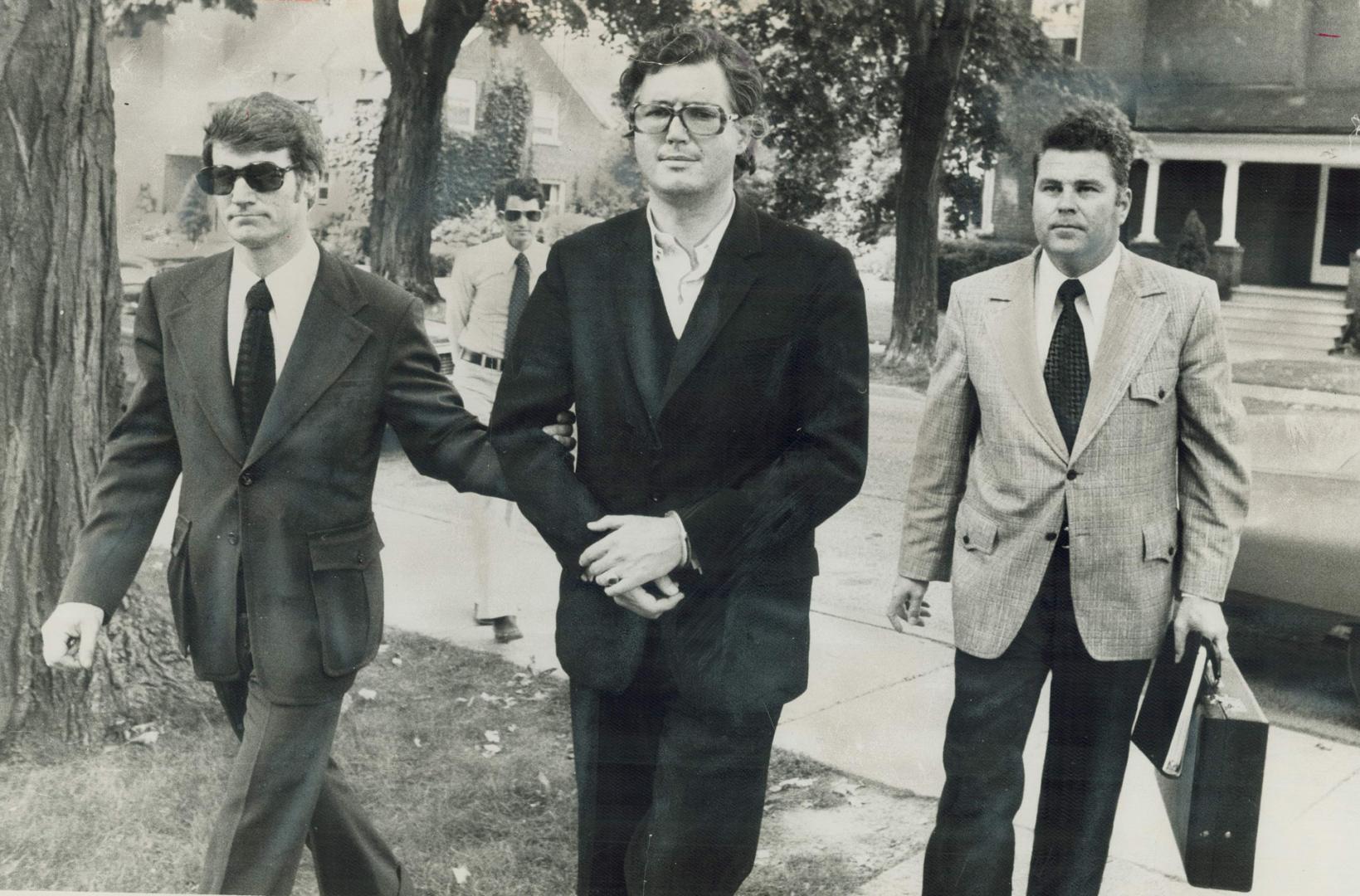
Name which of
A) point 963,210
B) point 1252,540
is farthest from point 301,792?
point 1252,540

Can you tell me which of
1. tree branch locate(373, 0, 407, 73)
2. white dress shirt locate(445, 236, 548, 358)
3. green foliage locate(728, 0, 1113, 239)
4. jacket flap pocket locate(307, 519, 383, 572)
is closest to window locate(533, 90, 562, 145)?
white dress shirt locate(445, 236, 548, 358)

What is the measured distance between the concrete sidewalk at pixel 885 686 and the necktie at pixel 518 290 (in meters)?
0.53

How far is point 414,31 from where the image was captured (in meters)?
3.91

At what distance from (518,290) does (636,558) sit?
5.00 ft

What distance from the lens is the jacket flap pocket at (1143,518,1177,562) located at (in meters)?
2.75

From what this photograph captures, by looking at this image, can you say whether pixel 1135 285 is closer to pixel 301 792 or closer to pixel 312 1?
pixel 301 792

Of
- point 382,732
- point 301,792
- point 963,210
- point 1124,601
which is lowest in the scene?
point 382,732

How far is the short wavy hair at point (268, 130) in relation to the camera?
9.56 ft

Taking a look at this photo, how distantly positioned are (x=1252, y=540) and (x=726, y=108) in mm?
2145

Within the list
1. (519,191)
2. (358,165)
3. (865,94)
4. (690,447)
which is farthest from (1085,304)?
(358,165)

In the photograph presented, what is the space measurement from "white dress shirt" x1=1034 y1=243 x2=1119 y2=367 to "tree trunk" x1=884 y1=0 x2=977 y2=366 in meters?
0.83

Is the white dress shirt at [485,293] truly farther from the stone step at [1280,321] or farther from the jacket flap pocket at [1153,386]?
the stone step at [1280,321]

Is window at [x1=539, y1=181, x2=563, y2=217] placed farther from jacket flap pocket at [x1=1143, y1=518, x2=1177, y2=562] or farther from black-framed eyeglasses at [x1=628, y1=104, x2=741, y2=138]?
jacket flap pocket at [x1=1143, y1=518, x2=1177, y2=562]

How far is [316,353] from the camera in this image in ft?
9.56
